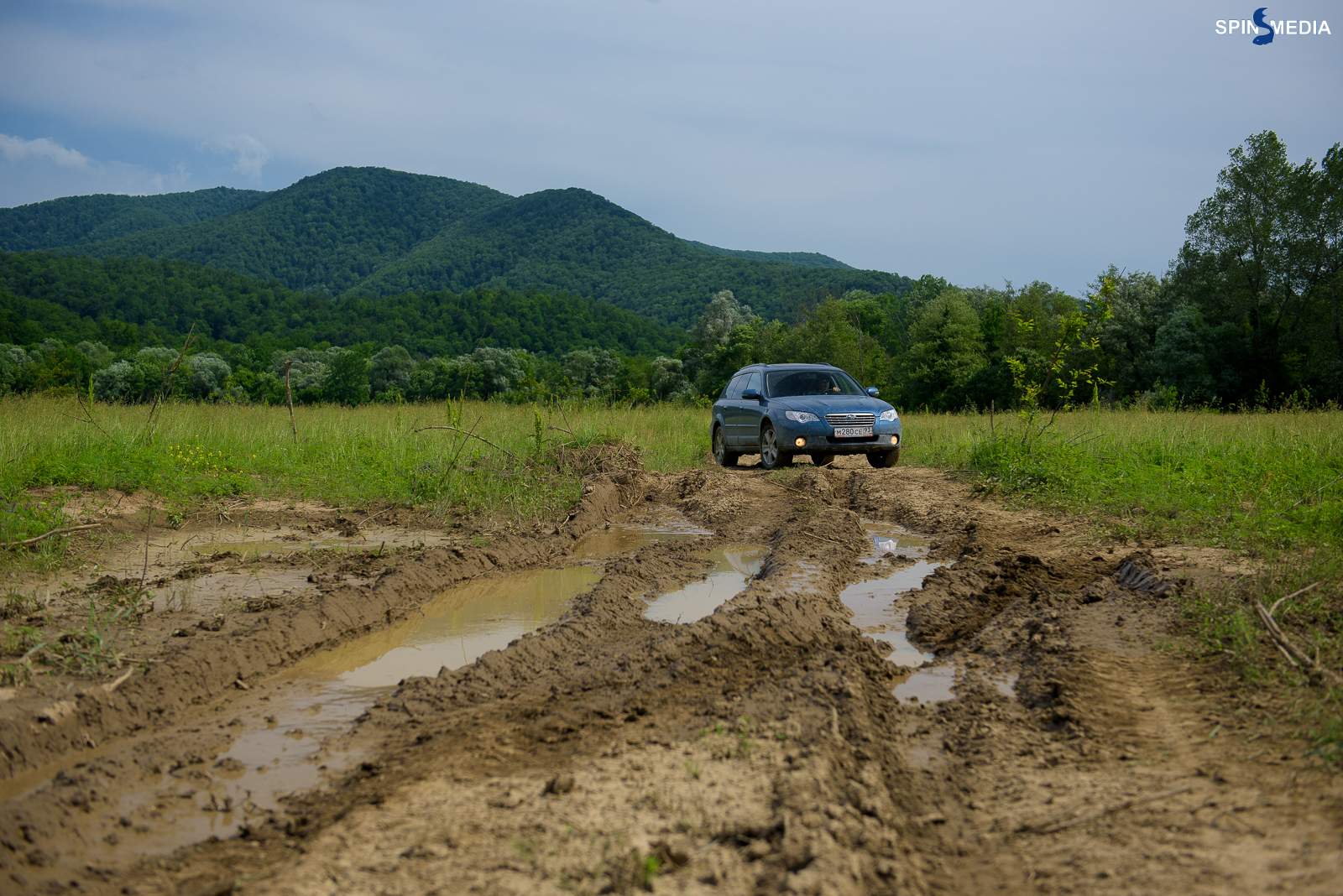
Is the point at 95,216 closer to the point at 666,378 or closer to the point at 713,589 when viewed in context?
the point at 666,378

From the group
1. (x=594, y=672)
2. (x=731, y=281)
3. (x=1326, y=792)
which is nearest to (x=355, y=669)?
(x=594, y=672)

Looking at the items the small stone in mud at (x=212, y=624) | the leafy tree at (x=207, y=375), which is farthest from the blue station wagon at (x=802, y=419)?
the leafy tree at (x=207, y=375)

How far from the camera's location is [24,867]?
279 cm

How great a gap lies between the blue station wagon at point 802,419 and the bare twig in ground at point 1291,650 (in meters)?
8.50

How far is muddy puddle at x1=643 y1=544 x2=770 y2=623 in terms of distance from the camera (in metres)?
6.12

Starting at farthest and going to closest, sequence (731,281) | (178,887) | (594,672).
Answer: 1. (731,281)
2. (594,672)
3. (178,887)

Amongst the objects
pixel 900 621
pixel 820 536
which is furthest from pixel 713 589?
pixel 820 536

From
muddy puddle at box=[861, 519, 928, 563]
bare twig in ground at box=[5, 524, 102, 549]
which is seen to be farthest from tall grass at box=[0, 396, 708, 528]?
muddy puddle at box=[861, 519, 928, 563]

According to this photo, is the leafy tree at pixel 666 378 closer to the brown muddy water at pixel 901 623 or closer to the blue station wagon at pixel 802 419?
the blue station wagon at pixel 802 419

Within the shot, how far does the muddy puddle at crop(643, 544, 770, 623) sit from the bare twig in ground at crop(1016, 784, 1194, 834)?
2.86 m

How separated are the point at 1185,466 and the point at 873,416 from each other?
4.31m

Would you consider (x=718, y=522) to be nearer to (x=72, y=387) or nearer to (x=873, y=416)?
(x=873, y=416)

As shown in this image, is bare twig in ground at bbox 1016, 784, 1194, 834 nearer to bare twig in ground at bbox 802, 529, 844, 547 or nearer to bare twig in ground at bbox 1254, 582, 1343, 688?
bare twig in ground at bbox 1254, 582, 1343, 688

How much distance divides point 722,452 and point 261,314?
69.4 meters
